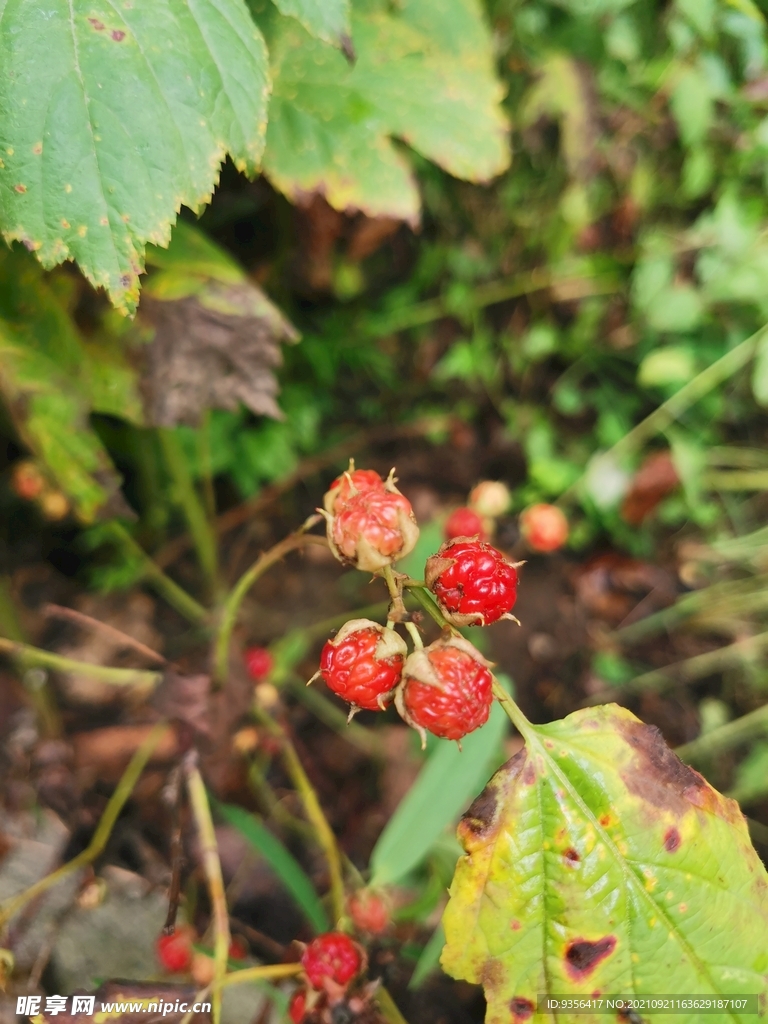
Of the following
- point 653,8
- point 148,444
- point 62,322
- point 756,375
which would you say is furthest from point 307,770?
point 653,8

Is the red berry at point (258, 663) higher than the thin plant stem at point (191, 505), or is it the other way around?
the thin plant stem at point (191, 505)

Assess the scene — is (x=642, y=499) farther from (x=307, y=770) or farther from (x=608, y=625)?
(x=307, y=770)

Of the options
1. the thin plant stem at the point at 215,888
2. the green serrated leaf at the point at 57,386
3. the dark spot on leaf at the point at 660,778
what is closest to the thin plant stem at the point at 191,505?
the green serrated leaf at the point at 57,386

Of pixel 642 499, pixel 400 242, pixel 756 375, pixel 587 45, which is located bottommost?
pixel 642 499

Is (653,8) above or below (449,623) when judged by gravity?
above

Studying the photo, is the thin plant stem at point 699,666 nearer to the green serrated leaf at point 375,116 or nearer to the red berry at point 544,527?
the red berry at point 544,527

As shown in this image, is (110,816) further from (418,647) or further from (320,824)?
(418,647)

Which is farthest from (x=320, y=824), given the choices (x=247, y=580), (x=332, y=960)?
(x=247, y=580)

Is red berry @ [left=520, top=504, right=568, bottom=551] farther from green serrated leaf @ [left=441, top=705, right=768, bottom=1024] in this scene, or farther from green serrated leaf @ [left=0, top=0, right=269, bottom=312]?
green serrated leaf @ [left=0, top=0, right=269, bottom=312]
